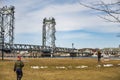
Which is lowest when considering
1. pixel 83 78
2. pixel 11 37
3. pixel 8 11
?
pixel 83 78

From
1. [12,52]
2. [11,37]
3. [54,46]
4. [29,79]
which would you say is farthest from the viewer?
[54,46]

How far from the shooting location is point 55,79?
1209 inches

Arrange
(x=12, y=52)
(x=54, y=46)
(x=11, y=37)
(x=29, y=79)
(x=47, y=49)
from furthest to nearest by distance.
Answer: (x=54, y=46), (x=47, y=49), (x=11, y=37), (x=12, y=52), (x=29, y=79)

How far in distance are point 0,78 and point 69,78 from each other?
591cm

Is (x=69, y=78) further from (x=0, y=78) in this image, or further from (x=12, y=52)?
(x=12, y=52)

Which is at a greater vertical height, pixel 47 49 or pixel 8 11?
pixel 8 11

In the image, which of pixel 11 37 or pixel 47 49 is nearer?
pixel 11 37

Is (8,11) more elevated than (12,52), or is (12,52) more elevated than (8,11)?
(8,11)

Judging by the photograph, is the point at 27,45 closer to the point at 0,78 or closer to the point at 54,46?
the point at 54,46

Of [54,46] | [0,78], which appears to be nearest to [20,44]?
[54,46]

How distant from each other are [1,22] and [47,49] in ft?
119

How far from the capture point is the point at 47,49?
18288cm

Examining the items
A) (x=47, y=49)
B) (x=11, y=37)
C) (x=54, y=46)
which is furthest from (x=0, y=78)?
(x=54, y=46)

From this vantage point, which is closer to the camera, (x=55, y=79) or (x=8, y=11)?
(x=55, y=79)
